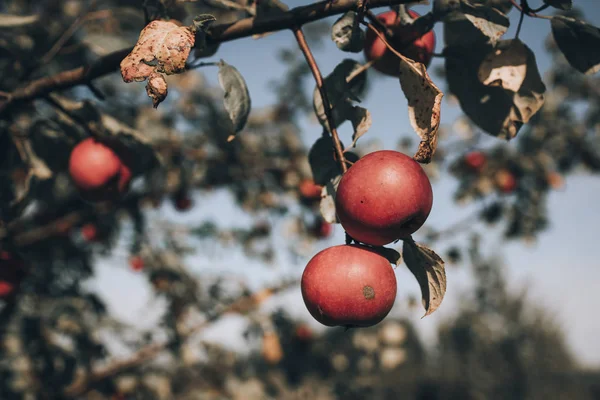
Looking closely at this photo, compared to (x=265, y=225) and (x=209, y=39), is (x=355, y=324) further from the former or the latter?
(x=265, y=225)

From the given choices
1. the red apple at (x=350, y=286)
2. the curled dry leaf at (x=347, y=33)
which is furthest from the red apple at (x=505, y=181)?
the red apple at (x=350, y=286)

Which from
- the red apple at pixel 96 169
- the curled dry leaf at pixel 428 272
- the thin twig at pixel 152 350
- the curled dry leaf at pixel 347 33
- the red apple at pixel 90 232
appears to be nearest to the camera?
the curled dry leaf at pixel 428 272

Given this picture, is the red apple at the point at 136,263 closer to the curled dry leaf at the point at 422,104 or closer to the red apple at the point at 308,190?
the red apple at the point at 308,190

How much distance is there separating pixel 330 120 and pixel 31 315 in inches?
94.7

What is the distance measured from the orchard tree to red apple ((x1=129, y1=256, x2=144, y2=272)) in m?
0.16

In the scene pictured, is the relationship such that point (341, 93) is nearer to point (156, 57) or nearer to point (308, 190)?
point (156, 57)

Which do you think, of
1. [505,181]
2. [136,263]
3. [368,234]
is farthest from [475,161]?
[368,234]

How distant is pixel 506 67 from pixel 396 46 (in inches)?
10.4

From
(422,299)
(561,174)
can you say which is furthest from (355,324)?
(561,174)

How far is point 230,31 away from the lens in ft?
3.66

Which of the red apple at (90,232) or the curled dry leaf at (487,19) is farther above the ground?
the curled dry leaf at (487,19)

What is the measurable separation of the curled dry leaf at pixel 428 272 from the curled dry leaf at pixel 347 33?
0.45 meters

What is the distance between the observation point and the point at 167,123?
3357 mm

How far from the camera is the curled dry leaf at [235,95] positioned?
1109mm
